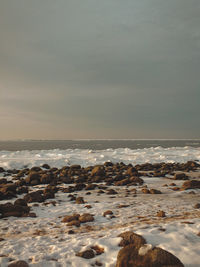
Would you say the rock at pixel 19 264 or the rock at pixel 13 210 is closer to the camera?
the rock at pixel 19 264

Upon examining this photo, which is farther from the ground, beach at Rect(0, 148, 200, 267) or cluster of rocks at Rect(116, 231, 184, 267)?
cluster of rocks at Rect(116, 231, 184, 267)

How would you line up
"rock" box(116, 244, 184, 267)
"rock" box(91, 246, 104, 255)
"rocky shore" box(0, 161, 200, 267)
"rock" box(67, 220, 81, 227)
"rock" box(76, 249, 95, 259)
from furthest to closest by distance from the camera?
"rock" box(67, 220, 81, 227), "rock" box(91, 246, 104, 255), "rock" box(76, 249, 95, 259), "rocky shore" box(0, 161, 200, 267), "rock" box(116, 244, 184, 267)

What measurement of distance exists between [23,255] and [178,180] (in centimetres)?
1249

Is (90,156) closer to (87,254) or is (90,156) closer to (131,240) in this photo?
(131,240)

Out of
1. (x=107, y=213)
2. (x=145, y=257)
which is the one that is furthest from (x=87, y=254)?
(x=107, y=213)

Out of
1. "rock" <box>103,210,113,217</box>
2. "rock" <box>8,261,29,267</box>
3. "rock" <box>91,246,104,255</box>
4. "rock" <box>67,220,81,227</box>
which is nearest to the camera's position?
"rock" <box>8,261,29,267</box>

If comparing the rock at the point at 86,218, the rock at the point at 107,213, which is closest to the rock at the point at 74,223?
the rock at the point at 86,218

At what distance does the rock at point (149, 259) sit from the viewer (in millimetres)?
3516

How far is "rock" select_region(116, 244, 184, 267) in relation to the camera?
3516 millimetres

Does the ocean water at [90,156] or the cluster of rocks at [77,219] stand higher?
the cluster of rocks at [77,219]

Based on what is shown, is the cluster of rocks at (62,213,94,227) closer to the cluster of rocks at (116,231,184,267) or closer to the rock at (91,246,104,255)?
the rock at (91,246,104,255)

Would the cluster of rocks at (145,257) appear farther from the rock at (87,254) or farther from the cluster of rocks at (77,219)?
the cluster of rocks at (77,219)

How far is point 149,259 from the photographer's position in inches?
142

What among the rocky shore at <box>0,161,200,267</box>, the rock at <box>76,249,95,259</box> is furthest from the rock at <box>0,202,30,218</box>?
the rock at <box>76,249,95,259</box>
